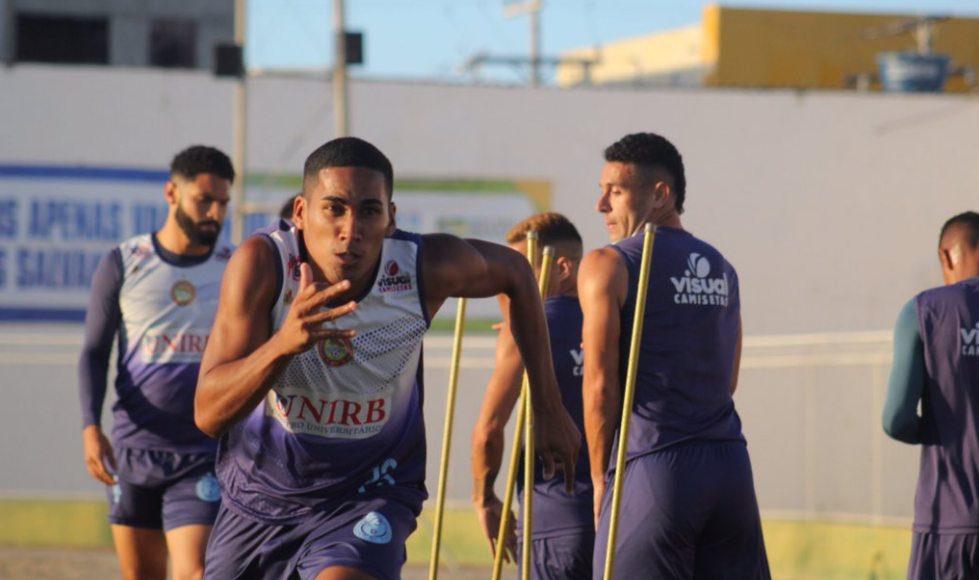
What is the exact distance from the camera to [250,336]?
4.37 m

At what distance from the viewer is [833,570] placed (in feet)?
42.6

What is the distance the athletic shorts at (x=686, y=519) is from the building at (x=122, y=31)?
787 inches

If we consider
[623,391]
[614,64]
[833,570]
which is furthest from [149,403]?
[614,64]

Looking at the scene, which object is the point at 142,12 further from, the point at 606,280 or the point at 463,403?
the point at 606,280

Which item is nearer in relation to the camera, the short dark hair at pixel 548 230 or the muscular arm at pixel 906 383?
the muscular arm at pixel 906 383

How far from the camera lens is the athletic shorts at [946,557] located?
602 centimetres

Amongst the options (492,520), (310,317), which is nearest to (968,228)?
(492,520)

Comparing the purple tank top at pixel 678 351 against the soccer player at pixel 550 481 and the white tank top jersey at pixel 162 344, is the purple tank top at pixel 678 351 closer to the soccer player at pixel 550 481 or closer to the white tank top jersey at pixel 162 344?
the soccer player at pixel 550 481

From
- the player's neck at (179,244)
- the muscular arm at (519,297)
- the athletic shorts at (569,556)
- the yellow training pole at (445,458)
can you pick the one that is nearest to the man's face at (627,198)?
the yellow training pole at (445,458)

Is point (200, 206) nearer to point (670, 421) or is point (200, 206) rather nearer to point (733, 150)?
point (670, 421)

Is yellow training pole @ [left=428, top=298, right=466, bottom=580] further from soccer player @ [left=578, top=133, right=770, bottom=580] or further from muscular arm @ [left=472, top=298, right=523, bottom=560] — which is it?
soccer player @ [left=578, top=133, right=770, bottom=580]

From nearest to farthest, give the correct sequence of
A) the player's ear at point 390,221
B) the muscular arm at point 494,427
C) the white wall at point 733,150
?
the player's ear at point 390,221 → the muscular arm at point 494,427 → the white wall at point 733,150

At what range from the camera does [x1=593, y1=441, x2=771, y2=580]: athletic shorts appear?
17.6 feet

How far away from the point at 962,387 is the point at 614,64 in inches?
1213
